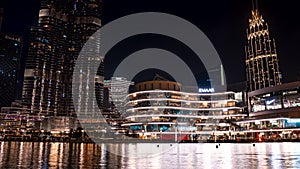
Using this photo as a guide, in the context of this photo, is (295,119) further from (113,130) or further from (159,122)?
(113,130)

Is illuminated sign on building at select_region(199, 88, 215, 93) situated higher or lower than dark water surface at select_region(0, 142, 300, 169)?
higher

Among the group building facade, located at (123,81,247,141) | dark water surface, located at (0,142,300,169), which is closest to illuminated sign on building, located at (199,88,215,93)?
building facade, located at (123,81,247,141)

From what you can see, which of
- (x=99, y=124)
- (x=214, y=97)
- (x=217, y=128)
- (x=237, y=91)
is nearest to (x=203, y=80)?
(x=237, y=91)

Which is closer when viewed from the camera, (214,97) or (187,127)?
(187,127)

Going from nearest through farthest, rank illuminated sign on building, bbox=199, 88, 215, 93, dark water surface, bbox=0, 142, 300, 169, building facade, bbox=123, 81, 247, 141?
dark water surface, bbox=0, 142, 300, 169 < building facade, bbox=123, 81, 247, 141 < illuminated sign on building, bbox=199, 88, 215, 93

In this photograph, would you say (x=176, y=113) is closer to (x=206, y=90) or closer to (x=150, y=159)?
(x=206, y=90)

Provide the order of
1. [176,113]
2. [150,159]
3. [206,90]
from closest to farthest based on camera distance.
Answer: [150,159] < [176,113] < [206,90]

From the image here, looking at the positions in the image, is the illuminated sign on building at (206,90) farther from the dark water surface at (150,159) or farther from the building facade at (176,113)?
the dark water surface at (150,159)

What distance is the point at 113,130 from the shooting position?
15962 centimetres

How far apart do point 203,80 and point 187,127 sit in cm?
6256

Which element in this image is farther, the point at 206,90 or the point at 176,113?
the point at 206,90

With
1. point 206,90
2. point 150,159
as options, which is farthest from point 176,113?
point 150,159

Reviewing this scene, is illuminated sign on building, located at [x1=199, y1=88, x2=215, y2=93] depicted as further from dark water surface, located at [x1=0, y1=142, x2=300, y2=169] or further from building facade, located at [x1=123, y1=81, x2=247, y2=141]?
dark water surface, located at [x1=0, y1=142, x2=300, y2=169]

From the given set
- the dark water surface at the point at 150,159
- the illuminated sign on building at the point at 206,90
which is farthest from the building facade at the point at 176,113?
the dark water surface at the point at 150,159
